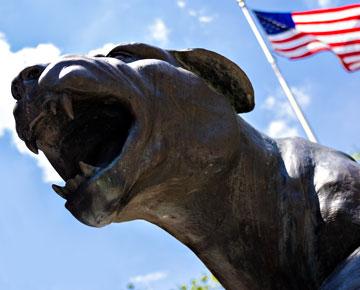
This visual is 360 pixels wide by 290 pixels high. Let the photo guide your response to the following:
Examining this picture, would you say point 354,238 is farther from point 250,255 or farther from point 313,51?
point 313,51

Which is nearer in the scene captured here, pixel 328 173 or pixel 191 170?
pixel 191 170

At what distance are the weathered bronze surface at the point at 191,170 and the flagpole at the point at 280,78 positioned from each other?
8.28 metres

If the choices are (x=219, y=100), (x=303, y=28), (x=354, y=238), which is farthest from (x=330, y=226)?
(x=303, y=28)

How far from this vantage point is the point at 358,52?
1002 cm

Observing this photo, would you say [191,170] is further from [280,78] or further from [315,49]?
[280,78]

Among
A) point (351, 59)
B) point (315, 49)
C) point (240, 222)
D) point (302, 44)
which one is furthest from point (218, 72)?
point (302, 44)

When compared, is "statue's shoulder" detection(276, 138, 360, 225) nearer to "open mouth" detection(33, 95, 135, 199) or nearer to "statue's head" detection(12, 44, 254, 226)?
"statue's head" detection(12, 44, 254, 226)

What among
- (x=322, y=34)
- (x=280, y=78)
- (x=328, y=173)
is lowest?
(x=280, y=78)

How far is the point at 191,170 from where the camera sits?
2398 mm

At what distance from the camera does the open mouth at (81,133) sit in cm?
223

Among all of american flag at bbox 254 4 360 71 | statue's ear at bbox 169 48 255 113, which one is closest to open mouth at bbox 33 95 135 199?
statue's ear at bbox 169 48 255 113

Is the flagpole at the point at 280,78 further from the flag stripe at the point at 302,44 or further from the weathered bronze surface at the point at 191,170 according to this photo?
the weathered bronze surface at the point at 191,170

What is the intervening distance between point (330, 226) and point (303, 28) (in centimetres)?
893

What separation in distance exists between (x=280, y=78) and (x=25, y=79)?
10.5 meters
